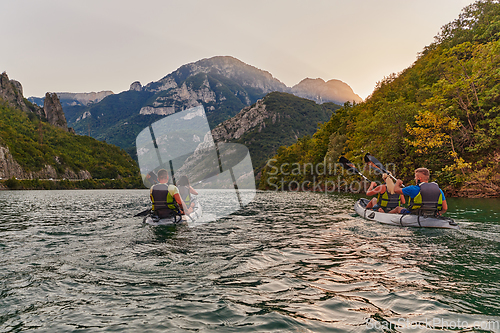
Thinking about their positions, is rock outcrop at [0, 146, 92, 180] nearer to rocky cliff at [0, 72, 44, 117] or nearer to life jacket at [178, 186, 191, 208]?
rocky cliff at [0, 72, 44, 117]

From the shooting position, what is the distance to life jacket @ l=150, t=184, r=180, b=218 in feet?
43.7

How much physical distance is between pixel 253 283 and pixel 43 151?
184m

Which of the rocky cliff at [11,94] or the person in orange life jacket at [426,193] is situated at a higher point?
the rocky cliff at [11,94]

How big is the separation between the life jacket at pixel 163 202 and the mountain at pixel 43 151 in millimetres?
125500

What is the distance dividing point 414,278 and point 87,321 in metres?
6.58

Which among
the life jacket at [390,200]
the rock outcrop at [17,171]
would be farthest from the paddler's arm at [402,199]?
the rock outcrop at [17,171]

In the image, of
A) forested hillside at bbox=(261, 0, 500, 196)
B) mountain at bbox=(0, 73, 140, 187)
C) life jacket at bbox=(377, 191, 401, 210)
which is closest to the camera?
life jacket at bbox=(377, 191, 401, 210)

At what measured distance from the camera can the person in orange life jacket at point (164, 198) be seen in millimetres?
13320

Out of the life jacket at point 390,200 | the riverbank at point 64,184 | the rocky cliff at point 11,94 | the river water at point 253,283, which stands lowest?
the riverbank at point 64,184

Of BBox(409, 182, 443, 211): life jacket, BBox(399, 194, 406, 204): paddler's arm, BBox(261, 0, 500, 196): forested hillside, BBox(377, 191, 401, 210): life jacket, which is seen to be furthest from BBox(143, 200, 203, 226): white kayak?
BBox(261, 0, 500, 196): forested hillside

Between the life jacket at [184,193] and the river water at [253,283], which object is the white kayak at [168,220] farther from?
the river water at [253,283]

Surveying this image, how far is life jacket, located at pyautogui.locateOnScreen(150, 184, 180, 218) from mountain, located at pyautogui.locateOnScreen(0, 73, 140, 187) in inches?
4941

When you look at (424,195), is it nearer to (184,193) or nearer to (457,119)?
(184,193)

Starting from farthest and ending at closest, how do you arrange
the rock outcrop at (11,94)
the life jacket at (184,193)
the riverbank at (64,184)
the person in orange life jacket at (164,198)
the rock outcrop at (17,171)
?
1. the rock outcrop at (11,94)
2. the rock outcrop at (17,171)
3. the riverbank at (64,184)
4. the life jacket at (184,193)
5. the person in orange life jacket at (164,198)
